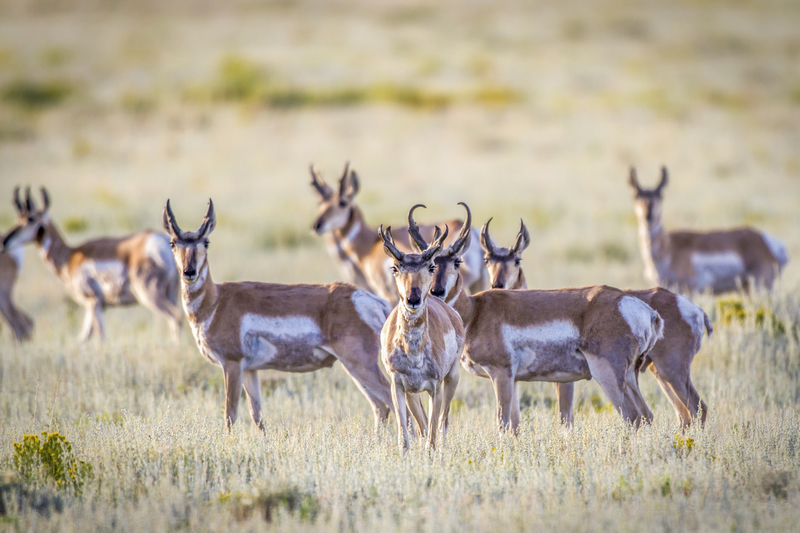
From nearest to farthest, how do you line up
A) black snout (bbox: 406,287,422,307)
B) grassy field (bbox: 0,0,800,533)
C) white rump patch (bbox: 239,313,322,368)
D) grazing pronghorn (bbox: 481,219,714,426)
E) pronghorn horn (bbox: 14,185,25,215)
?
1. grassy field (bbox: 0,0,800,533)
2. black snout (bbox: 406,287,422,307)
3. grazing pronghorn (bbox: 481,219,714,426)
4. white rump patch (bbox: 239,313,322,368)
5. pronghorn horn (bbox: 14,185,25,215)

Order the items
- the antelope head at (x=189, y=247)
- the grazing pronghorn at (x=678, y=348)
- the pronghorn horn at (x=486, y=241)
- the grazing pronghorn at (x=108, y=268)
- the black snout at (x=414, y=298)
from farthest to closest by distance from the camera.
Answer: the grazing pronghorn at (x=108, y=268) → the pronghorn horn at (x=486, y=241) → the antelope head at (x=189, y=247) → the grazing pronghorn at (x=678, y=348) → the black snout at (x=414, y=298)

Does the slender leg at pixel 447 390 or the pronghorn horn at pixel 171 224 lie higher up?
the pronghorn horn at pixel 171 224

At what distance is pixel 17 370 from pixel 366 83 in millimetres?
29076

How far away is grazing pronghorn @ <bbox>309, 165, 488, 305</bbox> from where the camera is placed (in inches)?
478

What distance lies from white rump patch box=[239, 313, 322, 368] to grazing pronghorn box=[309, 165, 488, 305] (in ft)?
14.0

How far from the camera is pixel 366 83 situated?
37.0 m

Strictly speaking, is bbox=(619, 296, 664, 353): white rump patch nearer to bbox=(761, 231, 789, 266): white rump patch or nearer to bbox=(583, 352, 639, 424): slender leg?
bbox=(583, 352, 639, 424): slender leg

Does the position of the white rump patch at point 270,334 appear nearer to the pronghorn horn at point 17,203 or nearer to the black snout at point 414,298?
the black snout at point 414,298

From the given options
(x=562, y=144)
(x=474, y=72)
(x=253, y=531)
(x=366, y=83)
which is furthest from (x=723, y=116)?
(x=253, y=531)

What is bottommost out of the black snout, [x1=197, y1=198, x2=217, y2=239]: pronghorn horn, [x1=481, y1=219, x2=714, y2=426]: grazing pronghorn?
[x1=481, y1=219, x2=714, y2=426]: grazing pronghorn

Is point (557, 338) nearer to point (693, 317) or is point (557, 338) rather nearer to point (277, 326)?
point (693, 317)

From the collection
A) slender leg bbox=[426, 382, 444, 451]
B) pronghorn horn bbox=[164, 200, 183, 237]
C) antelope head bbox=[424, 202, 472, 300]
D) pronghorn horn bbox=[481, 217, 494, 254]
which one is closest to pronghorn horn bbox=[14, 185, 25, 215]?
pronghorn horn bbox=[164, 200, 183, 237]

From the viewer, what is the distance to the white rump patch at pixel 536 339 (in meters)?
7.07

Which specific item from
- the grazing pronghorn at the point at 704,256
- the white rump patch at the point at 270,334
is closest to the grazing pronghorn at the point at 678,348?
the white rump patch at the point at 270,334
